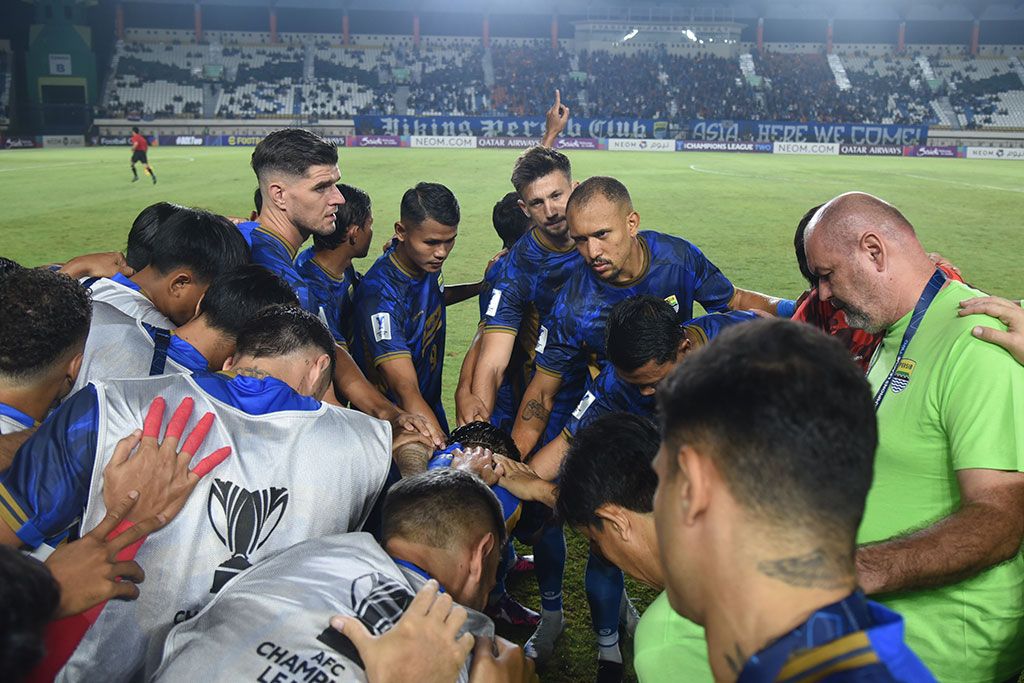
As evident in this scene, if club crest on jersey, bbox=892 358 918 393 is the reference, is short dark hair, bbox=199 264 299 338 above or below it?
above

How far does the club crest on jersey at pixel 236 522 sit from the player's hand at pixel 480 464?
2.81 feet

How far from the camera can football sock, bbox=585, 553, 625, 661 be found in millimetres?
3467

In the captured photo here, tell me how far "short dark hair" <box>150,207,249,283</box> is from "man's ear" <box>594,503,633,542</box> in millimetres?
2184

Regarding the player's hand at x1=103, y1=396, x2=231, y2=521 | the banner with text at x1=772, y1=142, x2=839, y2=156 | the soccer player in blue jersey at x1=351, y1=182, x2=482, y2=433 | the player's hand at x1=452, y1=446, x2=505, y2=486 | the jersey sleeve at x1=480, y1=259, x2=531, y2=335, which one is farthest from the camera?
the banner with text at x1=772, y1=142, x2=839, y2=156

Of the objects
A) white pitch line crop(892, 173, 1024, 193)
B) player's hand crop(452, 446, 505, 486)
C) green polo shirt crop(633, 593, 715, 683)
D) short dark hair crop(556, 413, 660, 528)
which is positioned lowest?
green polo shirt crop(633, 593, 715, 683)

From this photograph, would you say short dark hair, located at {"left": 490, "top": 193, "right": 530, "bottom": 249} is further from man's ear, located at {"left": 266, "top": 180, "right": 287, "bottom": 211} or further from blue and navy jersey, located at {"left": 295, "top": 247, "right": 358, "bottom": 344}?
man's ear, located at {"left": 266, "top": 180, "right": 287, "bottom": 211}

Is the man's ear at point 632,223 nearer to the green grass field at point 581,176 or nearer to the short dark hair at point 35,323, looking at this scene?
the green grass field at point 581,176

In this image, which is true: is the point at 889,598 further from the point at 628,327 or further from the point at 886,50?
the point at 886,50

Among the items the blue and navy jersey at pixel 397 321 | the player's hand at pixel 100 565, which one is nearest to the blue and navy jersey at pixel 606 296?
the blue and navy jersey at pixel 397 321

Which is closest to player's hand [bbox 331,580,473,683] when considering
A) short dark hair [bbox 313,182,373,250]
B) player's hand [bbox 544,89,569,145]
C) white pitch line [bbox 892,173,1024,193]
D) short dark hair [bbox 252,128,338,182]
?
short dark hair [bbox 252,128,338,182]

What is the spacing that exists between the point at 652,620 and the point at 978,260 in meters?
12.3

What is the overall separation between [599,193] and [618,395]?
1.11 metres

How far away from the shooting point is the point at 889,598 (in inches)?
96.6

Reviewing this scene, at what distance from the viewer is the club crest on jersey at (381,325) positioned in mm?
4789
